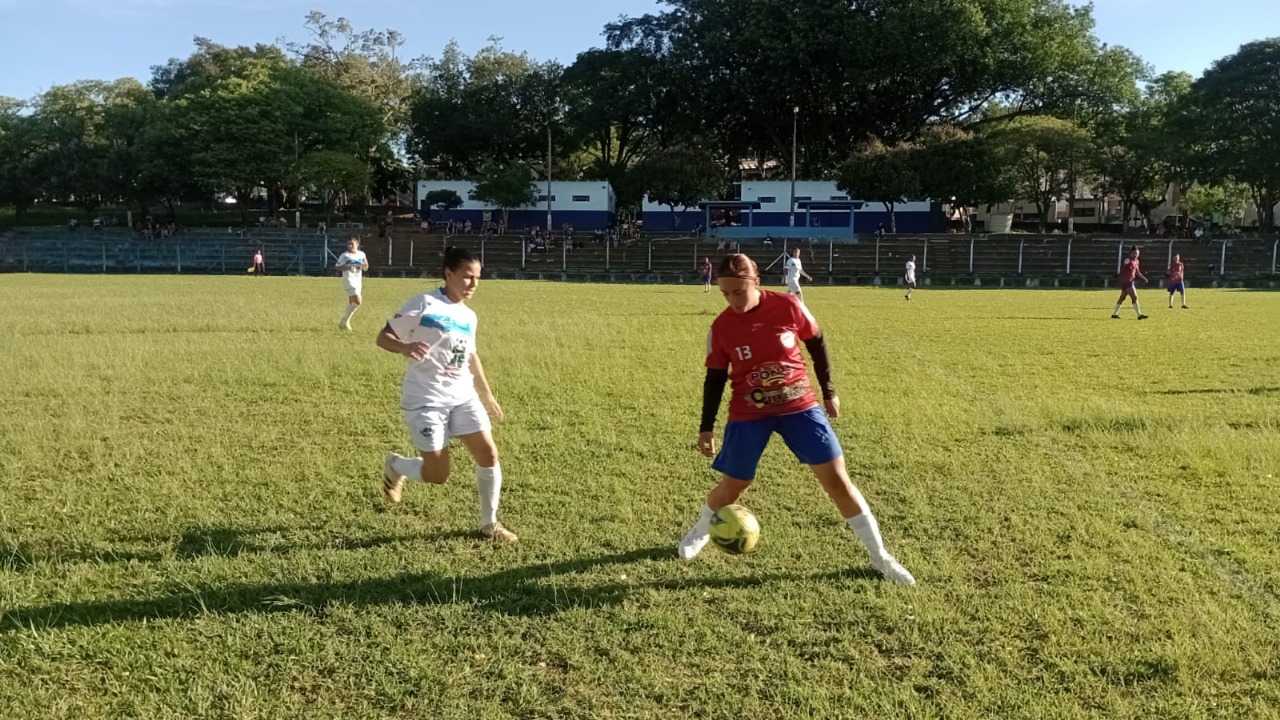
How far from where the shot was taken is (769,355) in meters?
4.49

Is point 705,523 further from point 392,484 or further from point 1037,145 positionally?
point 1037,145

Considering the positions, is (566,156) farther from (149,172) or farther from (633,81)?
(149,172)

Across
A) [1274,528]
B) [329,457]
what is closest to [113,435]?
[329,457]

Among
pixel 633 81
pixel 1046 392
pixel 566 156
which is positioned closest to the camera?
pixel 1046 392

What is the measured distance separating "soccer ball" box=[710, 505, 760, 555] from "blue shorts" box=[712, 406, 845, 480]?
24cm

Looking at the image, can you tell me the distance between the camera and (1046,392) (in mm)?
10039

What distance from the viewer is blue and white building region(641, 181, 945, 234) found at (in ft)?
175

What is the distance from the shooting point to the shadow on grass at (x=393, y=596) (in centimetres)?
417

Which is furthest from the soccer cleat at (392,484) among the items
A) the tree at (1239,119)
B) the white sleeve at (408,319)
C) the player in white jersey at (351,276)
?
the tree at (1239,119)

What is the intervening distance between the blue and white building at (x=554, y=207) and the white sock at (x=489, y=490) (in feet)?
171

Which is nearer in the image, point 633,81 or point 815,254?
point 815,254

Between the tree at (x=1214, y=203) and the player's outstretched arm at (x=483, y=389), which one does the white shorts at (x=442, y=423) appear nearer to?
the player's outstretched arm at (x=483, y=389)

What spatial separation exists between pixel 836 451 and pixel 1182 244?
146 ft

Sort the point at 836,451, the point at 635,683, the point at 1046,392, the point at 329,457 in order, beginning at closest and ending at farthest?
1. the point at 635,683
2. the point at 836,451
3. the point at 329,457
4. the point at 1046,392
